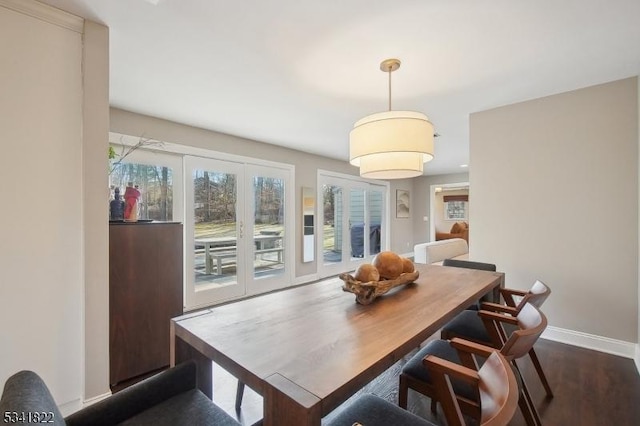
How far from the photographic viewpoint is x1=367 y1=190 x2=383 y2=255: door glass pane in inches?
261

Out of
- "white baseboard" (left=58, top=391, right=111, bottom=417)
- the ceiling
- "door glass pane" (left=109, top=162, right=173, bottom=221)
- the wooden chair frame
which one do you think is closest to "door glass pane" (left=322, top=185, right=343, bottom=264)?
the ceiling

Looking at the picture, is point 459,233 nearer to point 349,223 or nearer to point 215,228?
point 349,223

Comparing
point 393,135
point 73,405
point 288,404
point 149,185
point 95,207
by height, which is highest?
point 393,135

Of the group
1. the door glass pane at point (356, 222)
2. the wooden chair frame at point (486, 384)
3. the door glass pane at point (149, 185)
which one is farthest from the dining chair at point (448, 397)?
the door glass pane at point (356, 222)

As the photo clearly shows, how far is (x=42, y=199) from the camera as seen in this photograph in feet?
5.23

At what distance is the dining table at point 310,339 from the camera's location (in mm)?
773

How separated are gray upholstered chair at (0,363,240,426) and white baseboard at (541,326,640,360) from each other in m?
3.05

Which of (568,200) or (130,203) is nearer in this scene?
(130,203)

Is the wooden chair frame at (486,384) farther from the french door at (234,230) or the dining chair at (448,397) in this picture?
the french door at (234,230)

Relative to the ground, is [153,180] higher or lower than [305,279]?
higher

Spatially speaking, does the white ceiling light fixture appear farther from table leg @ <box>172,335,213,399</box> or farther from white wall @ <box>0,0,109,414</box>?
white wall @ <box>0,0,109,414</box>

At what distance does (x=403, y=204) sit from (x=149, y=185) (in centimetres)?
588

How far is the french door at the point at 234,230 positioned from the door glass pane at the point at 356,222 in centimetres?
172

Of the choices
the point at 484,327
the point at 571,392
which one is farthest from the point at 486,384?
the point at 571,392
